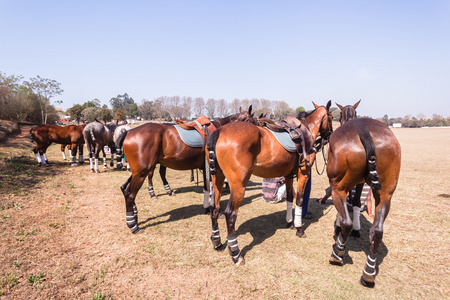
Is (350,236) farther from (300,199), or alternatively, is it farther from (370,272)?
(370,272)

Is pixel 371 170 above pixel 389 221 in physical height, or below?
above

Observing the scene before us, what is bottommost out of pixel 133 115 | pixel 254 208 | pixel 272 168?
pixel 254 208

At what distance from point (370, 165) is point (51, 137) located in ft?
49.4

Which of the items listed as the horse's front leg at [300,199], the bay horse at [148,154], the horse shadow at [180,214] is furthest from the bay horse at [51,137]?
the horse's front leg at [300,199]

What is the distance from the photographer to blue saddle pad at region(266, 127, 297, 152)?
451 centimetres

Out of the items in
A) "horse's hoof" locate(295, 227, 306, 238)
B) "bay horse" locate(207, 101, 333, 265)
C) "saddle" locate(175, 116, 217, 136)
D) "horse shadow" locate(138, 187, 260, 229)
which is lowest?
"horse shadow" locate(138, 187, 260, 229)

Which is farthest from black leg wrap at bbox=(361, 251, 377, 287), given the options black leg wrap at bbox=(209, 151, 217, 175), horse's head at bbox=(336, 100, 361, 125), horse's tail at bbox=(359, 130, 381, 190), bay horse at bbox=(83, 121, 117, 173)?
bay horse at bbox=(83, 121, 117, 173)

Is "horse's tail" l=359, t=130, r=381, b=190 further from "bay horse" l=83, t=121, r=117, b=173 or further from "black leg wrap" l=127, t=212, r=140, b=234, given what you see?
"bay horse" l=83, t=121, r=117, b=173

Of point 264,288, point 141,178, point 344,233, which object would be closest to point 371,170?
point 344,233

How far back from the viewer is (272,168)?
4.45 metres

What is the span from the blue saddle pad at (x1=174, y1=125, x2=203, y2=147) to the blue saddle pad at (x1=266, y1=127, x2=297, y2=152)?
228cm

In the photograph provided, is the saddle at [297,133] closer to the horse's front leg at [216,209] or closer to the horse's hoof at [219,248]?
the horse's front leg at [216,209]

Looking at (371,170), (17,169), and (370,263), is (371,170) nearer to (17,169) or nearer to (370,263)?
(370,263)

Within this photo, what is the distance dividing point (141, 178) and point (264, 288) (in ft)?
12.0
